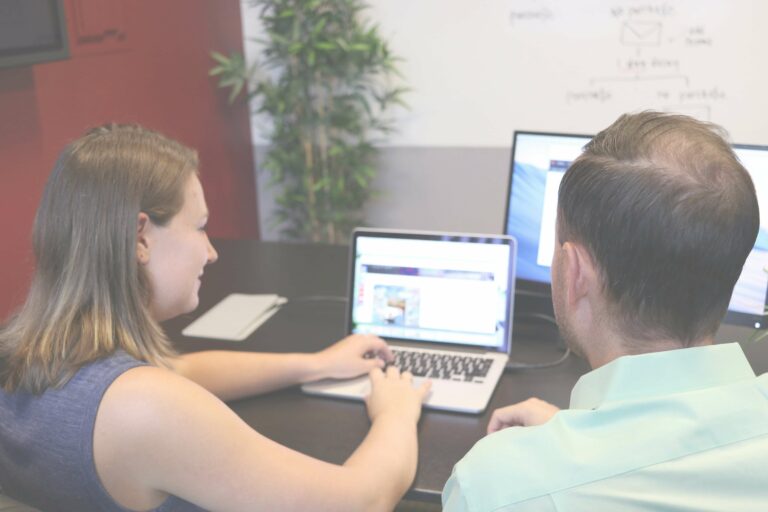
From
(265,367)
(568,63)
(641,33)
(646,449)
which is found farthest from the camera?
(568,63)

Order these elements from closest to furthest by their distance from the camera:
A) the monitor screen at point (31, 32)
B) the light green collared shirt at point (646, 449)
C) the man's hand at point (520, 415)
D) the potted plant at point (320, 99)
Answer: the light green collared shirt at point (646, 449), the man's hand at point (520, 415), the monitor screen at point (31, 32), the potted plant at point (320, 99)

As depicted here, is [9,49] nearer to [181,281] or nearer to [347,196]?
[181,281]

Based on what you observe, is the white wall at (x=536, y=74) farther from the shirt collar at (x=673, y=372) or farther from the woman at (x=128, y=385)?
the shirt collar at (x=673, y=372)

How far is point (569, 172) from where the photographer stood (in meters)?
0.96

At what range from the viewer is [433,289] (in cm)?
166

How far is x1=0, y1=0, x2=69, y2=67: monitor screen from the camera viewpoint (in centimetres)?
217

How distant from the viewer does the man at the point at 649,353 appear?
0.81m

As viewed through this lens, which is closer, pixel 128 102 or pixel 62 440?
pixel 62 440

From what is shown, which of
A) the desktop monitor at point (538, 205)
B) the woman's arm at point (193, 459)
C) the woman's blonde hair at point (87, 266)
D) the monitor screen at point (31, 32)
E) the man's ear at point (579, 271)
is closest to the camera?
the man's ear at point (579, 271)

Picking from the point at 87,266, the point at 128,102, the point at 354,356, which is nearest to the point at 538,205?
the point at 354,356

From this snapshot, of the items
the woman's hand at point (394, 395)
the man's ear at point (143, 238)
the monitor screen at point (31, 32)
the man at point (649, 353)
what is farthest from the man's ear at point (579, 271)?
the monitor screen at point (31, 32)

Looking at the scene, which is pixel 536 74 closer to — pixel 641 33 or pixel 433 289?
pixel 641 33

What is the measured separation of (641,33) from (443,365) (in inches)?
90.1

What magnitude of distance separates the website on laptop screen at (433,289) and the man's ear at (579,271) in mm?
664
